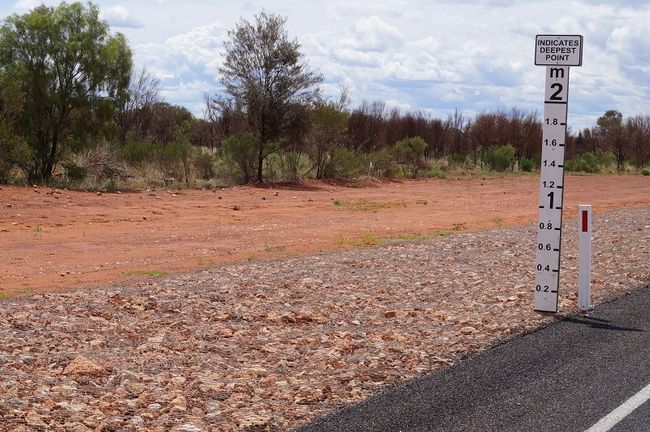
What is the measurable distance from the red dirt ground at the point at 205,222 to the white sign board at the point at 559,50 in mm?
6672

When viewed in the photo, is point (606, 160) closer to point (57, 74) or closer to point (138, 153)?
point (138, 153)

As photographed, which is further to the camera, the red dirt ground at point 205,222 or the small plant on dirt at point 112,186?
the small plant on dirt at point 112,186

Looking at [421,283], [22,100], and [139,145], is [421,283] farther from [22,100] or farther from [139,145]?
[139,145]

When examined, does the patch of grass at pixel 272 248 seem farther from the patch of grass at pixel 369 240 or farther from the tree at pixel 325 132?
the tree at pixel 325 132

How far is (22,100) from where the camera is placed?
89.6ft

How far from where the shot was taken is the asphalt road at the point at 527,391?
238 inches

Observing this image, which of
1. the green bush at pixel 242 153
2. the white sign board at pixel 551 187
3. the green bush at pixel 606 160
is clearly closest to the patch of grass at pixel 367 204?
the green bush at pixel 242 153

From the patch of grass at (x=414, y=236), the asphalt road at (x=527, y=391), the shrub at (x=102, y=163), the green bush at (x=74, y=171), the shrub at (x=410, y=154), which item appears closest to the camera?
the asphalt road at (x=527, y=391)

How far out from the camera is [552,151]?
9883 mm

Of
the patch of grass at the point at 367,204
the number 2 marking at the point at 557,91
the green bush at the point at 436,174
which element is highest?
the number 2 marking at the point at 557,91

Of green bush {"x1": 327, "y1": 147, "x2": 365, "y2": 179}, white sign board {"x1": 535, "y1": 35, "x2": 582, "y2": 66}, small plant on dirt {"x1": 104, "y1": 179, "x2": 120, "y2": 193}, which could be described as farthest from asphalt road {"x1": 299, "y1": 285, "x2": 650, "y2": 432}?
green bush {"x1": 327, "y1": 147, "x2": 365, "y2": 179}

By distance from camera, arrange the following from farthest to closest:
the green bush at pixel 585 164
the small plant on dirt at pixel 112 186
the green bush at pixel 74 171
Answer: the green bush at pixel 585 164 < the green bush at pixel 74 171 < the small plant on dirt at pixel 112 186

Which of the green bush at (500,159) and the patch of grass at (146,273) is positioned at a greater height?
the green bush at (500,159)

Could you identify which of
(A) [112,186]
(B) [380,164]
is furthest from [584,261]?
(B) [380,164]
